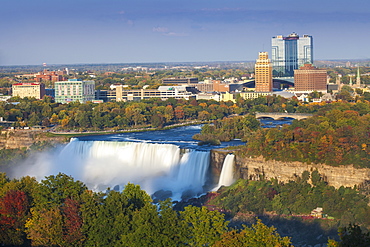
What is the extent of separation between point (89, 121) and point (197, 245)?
4016cm

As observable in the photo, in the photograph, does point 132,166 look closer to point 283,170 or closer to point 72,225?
point 283,170

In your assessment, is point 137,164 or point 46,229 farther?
point 137,164

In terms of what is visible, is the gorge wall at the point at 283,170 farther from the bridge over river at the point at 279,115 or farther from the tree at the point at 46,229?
the bridge over river at the point at 279,115

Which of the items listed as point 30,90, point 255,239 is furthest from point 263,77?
point 255,239

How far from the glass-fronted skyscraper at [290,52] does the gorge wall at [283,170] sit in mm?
107953

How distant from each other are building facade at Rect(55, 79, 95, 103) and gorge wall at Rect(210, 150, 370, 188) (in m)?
49.3

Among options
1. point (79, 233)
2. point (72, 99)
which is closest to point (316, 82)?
point (72, 99)

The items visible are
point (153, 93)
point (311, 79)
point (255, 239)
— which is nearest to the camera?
point (255, 239)

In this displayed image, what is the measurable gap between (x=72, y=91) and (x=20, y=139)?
34.7 meters

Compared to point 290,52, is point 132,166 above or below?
below

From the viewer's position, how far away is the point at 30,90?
93375 mm

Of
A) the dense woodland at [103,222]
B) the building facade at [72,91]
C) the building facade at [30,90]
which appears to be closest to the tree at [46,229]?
the dense woodland at [103,222]

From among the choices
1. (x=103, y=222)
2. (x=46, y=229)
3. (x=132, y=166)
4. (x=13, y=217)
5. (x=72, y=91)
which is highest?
(x=72, y=91)

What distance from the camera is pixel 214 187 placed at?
3759 centimetres
